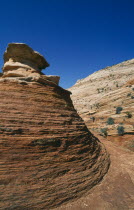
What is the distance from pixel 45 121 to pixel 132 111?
2125 cm

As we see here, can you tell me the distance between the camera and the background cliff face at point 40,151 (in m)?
5.62

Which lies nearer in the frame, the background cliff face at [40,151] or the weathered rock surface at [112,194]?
the background cliff face at [40,151]

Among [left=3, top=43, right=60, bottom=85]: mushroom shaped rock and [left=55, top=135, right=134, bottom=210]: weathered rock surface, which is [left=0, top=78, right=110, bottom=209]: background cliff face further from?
[left=3, top=43, right=60, bottom=85]: mushroom shaped rock

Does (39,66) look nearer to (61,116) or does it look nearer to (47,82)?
(47,82)

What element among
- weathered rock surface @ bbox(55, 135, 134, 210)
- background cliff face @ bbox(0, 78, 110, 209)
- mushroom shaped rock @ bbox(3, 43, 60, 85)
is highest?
mushroom shaped rock @ bbox(3, 43, 60, 85)

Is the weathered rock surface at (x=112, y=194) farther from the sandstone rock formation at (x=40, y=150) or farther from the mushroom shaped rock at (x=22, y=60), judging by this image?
the mushroom shaped rock at (x=22, y=60)

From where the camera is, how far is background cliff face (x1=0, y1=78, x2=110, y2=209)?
5.62m

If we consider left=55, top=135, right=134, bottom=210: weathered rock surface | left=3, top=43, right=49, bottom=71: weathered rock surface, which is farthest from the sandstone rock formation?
left=3, top=43, right=49, bottom=71: weathered rock surface

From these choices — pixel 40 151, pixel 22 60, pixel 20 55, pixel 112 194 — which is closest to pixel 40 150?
pixel 40 151

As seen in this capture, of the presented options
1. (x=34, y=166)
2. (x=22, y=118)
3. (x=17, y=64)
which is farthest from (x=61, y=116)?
(x=17, y=64)

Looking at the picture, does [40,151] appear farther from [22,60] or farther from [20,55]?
[20,55]

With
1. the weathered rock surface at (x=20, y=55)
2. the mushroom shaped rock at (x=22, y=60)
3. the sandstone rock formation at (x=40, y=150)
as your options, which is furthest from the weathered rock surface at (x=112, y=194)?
the weathered rock surface at (x=20, y=55)

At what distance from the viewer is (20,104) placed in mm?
7680

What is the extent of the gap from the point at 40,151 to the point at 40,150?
0.05m
